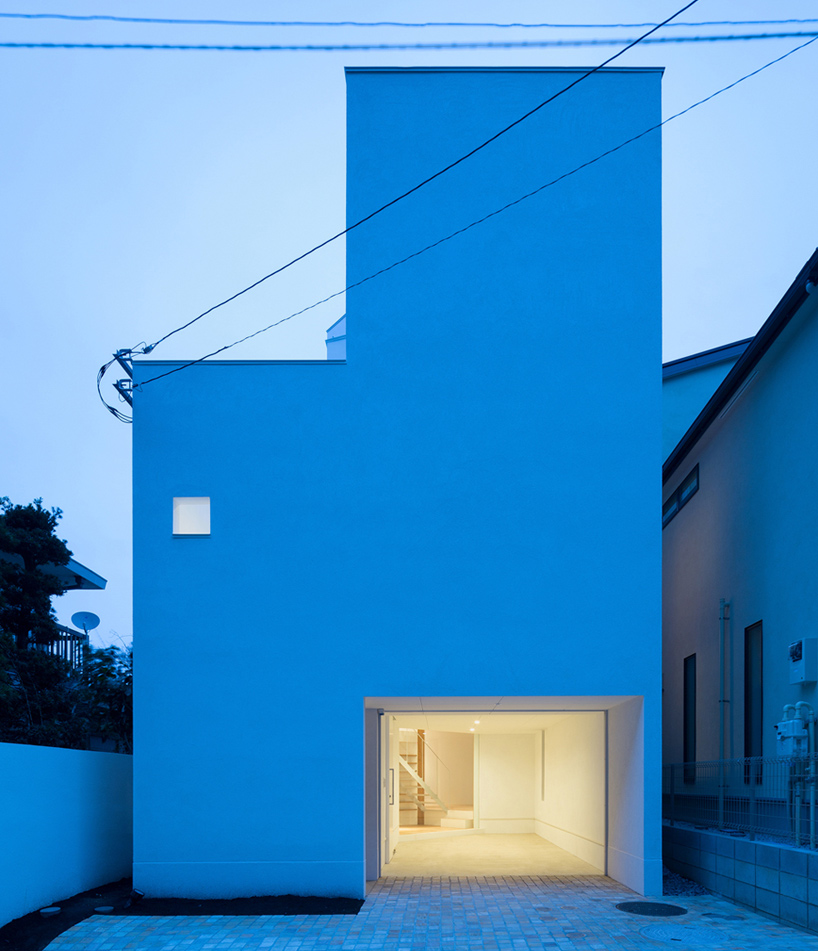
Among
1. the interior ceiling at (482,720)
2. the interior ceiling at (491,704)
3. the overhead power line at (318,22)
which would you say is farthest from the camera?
the interior ceiling at (482,720)

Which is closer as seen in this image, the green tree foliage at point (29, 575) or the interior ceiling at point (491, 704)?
the interior ceiling at point (491, 704)

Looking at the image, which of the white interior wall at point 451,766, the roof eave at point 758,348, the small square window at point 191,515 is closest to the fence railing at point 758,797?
the roof eave at point 758,348

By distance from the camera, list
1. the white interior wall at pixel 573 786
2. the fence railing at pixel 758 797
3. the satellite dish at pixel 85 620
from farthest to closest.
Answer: the satellite dish at pixel 85 620 → the white interior wall at pixel 573 786 → the fence railing at pixel 758 797

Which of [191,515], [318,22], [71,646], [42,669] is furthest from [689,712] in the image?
[318,22]

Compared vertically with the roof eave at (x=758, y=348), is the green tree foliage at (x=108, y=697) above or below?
below

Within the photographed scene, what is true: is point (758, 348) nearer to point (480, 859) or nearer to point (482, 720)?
point (482, 720)

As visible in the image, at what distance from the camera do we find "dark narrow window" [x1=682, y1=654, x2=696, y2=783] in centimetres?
1641

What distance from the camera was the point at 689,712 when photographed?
54.9 ft

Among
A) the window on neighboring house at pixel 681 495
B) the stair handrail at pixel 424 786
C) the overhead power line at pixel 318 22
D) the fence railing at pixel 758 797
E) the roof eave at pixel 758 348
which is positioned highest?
the overhead power line at pixel 318 22

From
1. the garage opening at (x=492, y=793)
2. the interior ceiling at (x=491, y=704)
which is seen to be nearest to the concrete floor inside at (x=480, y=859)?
the garage opening at (x=492, y=793)

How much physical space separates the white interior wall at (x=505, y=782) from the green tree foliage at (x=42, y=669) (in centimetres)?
750

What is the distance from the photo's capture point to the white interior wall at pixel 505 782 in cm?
1912

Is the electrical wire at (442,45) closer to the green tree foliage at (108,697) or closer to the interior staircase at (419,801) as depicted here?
the green tree foliage at (108,697)

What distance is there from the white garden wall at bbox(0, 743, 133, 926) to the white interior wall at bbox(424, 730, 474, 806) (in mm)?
9819
